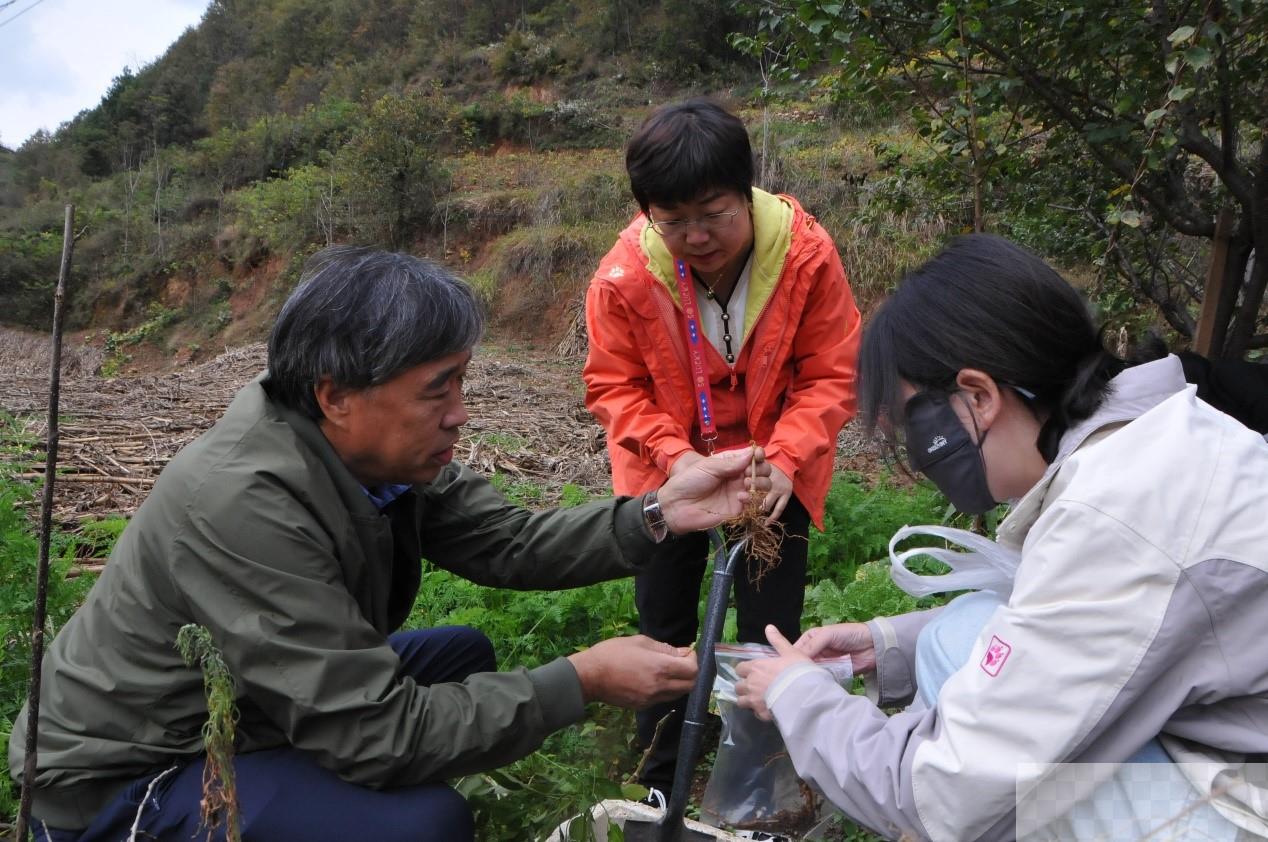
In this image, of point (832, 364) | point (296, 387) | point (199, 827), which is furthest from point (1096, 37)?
point (199, 827)

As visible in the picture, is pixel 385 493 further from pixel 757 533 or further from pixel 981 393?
pixel 981 393

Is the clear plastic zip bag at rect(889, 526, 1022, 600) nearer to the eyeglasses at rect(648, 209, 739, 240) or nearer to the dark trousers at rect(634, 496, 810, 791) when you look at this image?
the dark trousers at rect(634, 496, 810, 791)

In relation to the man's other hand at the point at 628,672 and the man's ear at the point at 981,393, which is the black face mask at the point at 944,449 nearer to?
the man's ear at the point at 981,393

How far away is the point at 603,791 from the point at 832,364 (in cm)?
134

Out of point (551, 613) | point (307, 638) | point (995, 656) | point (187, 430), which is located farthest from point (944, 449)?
point (187, 430)

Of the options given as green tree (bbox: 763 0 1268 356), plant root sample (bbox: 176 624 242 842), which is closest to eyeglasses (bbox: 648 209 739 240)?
green tree (bbox: 763 0 1268 356)

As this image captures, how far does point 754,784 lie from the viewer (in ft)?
8.34

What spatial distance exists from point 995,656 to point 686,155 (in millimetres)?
1569

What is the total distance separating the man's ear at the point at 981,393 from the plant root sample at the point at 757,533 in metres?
0.79

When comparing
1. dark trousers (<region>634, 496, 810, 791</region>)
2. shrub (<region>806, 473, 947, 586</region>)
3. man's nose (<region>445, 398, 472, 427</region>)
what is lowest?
shrub (<region>806, 473, 947, 586</region>)

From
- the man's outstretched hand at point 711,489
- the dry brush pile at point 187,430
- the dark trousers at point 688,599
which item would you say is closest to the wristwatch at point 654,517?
the man's outstretched hand at point 711,489

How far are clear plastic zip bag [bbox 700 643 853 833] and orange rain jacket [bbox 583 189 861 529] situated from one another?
2.01 ft

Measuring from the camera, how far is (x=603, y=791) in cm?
222

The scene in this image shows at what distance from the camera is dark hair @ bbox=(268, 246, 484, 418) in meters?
1.92
